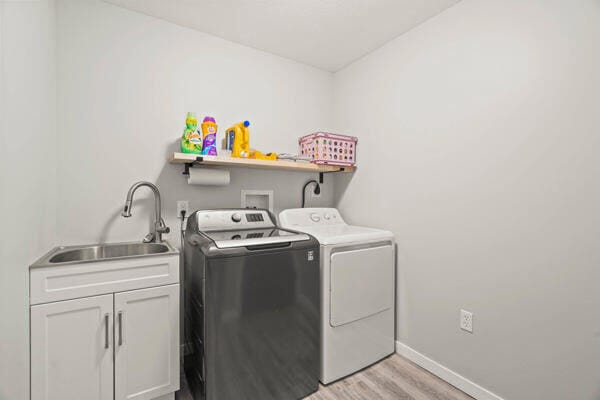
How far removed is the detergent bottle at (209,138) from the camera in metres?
1.85

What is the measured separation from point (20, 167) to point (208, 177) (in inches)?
38.1

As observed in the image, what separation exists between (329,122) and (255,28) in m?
1.10

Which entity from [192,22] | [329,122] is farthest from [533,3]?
[192,22]

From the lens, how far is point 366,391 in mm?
1648

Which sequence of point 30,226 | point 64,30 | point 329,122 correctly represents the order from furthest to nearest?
point 329,122
point 64,30
point 30,226

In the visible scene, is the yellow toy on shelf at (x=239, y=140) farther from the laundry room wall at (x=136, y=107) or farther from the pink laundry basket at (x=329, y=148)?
the pink laundry basket at (x=329, y=148)

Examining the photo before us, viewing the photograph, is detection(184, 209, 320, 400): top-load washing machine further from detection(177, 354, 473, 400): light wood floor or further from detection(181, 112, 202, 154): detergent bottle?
detection(181, 112, 202, 154): detergent bottle

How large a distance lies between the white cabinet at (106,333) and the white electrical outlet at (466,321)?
66.1 inches

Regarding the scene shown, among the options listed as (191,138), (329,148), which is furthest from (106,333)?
(329,148)

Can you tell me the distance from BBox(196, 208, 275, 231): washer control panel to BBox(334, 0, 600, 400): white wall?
99 cm

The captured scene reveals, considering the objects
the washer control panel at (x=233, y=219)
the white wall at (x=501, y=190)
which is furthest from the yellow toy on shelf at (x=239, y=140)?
the white wall at (x=501, y=190)

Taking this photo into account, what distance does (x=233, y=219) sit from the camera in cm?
193

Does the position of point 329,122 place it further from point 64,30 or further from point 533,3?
point 64,30

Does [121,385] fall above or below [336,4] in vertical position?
below
